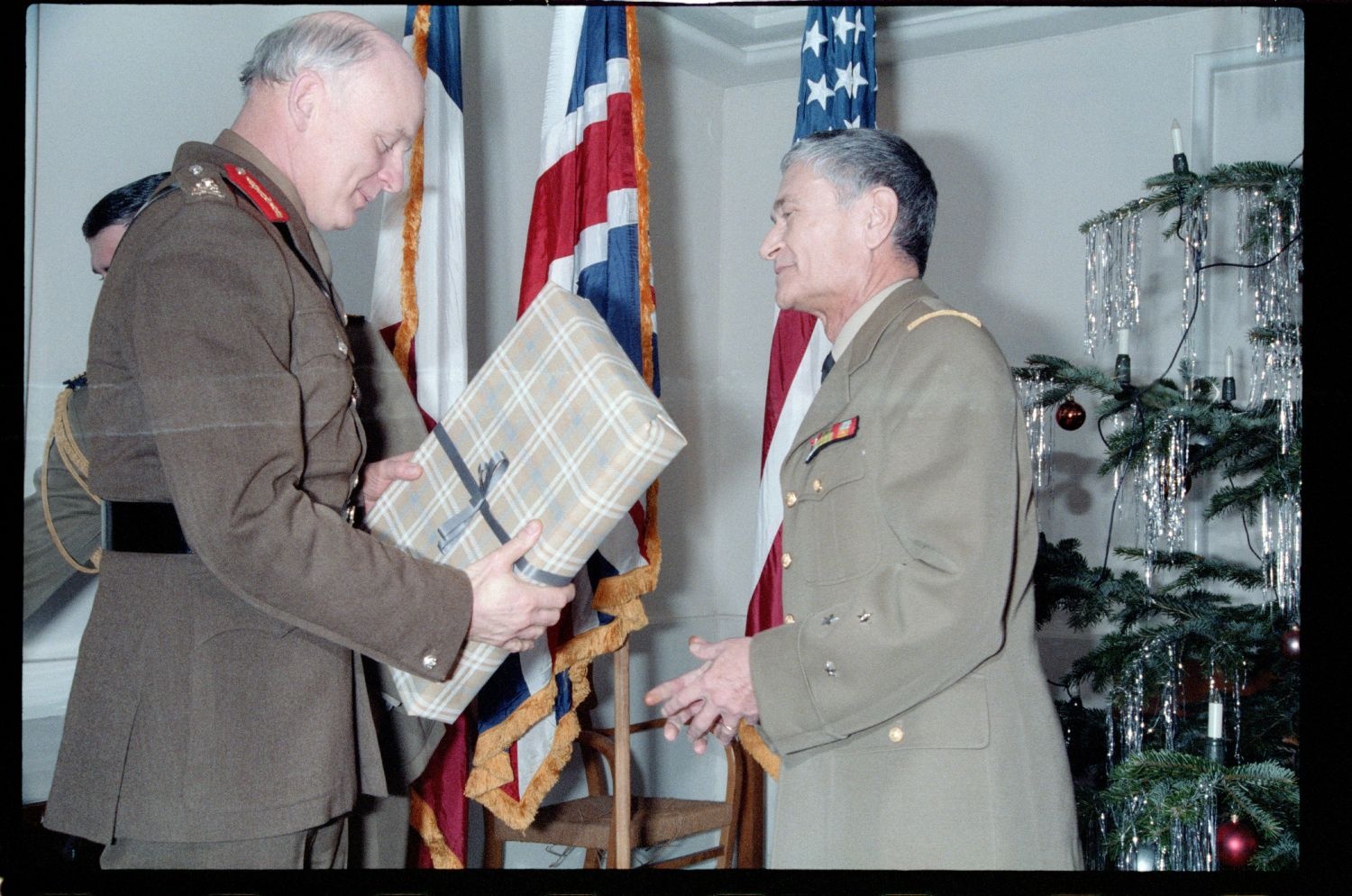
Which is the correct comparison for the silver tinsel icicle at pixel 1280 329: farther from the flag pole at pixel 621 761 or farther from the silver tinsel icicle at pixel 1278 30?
the flag pole at pixel 621 761

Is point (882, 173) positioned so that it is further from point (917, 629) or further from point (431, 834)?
point (431, 834)

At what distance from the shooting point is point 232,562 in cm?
140

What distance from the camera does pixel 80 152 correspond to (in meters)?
1.68

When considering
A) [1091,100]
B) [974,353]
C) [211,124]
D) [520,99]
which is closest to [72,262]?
[211,124]

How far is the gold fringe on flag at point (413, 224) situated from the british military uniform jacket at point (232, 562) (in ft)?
1.09

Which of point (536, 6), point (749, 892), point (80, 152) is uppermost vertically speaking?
point (536, 6)

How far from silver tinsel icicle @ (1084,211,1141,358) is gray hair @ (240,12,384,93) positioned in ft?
3.93

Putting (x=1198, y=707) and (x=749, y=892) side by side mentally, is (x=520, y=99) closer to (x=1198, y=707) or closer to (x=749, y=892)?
(x=749, y=892)

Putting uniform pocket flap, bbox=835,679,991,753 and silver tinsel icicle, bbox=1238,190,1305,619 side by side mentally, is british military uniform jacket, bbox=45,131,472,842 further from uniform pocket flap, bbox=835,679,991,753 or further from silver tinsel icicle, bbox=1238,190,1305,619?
silver tinsel icicle, bbox=1238,190,1305,619

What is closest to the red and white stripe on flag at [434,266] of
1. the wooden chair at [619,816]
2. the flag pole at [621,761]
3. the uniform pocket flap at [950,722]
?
the wooden chair at [619,816]

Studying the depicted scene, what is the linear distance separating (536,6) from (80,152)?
76cm

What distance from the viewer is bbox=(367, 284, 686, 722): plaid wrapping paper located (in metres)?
1.44

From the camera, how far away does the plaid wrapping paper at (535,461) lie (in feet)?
4.71

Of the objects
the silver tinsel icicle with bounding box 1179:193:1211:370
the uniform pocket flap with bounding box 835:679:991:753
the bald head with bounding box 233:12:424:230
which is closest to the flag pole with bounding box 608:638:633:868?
the uniform pocket flap with bounding box 835:679:991:753
